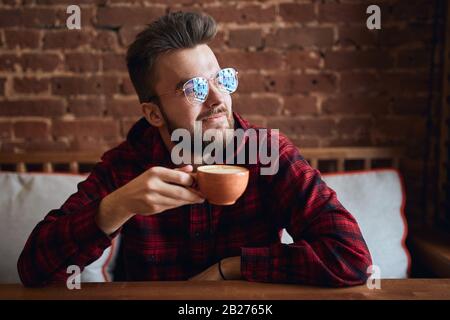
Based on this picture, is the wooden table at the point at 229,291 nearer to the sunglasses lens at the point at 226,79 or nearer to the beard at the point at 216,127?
the beard at the point at 216,127

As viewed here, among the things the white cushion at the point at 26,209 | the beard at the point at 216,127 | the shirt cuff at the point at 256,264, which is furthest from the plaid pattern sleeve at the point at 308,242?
the white cushion at the point at 26,209

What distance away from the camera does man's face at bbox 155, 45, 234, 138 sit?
116 cm

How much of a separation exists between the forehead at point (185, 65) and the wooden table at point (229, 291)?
541 mm

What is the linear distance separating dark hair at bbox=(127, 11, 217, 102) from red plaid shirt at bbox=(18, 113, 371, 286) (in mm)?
190

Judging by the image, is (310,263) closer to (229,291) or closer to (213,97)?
(229,291)

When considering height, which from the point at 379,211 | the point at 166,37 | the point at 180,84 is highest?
the point at 166,37

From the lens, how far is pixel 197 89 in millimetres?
1144

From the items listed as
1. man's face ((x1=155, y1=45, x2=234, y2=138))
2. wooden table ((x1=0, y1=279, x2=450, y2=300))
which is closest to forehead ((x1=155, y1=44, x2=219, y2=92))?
man's face ((x1=155, y1=45, x2=234, y2=138))

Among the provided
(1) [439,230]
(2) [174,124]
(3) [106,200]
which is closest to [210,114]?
(2) [174,124]

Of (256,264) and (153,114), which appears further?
(153,114)

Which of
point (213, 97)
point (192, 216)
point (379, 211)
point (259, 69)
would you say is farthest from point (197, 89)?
point (379, 211)

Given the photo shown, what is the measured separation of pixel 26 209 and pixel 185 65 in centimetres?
80
